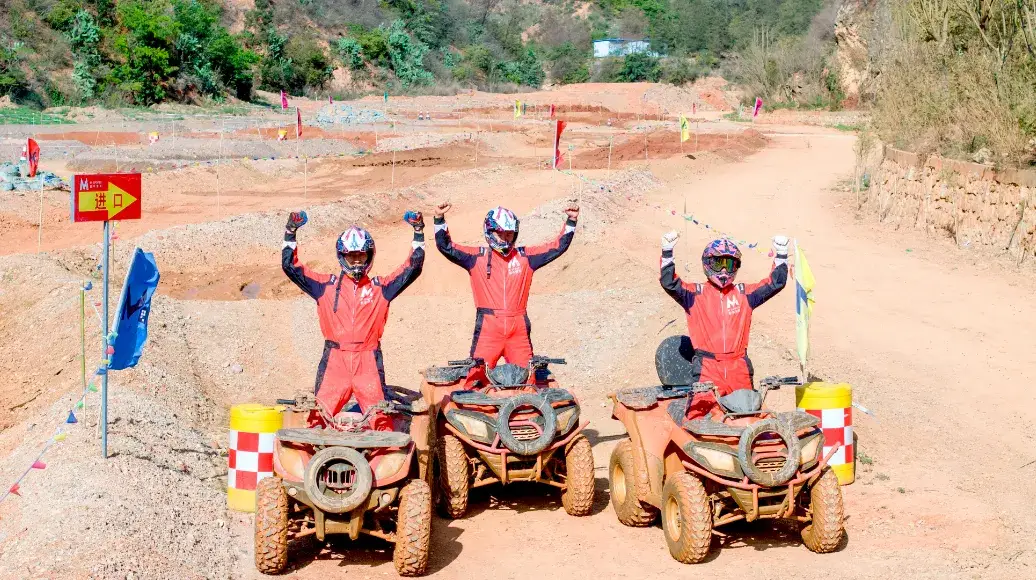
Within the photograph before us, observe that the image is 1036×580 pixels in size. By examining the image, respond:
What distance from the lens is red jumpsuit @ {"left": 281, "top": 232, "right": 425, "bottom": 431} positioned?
27.2 ft

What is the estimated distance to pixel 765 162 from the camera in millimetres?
37594

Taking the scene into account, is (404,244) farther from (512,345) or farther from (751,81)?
(751,81)

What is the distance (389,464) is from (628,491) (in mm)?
2147

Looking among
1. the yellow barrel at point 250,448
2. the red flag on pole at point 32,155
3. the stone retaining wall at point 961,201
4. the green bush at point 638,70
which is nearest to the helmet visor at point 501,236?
the yellow barrel at point 250,448

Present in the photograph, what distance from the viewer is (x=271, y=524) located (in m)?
7.23

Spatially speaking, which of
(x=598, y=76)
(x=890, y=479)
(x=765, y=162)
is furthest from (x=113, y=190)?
(x=598, y=76)

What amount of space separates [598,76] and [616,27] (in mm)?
21288

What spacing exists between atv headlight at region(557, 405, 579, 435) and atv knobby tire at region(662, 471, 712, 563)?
1.06m

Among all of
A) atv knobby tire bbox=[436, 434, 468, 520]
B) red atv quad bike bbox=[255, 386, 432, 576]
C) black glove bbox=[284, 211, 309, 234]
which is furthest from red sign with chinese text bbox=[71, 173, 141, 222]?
atv knobby tire bbox=[436, 434, 468, 520]

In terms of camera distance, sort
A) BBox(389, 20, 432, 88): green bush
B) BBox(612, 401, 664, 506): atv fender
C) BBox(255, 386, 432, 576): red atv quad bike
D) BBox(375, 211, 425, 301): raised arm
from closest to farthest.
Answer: BBox(255, 386, 432, 576): red atv quad bike → BBox(612, 401, 664, 506): atv fender → BBox(375, 211, 425, 301): raised arm → BBox(389, 20, 432, 88): green bush

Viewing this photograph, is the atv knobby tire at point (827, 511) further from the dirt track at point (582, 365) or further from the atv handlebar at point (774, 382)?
the atv handlebar at point (774, 382)

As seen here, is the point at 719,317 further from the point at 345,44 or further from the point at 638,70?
the point at 638,70

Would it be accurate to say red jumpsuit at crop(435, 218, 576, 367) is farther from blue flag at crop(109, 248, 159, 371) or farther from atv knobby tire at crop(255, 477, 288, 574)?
atv knobby tire at crop(255, 477, 288, 574)

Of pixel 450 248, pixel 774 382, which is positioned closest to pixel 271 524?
pixel 450 248
